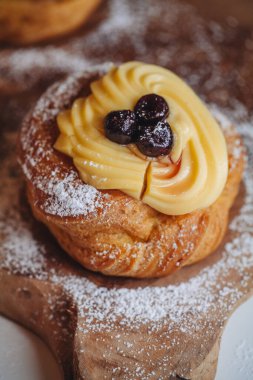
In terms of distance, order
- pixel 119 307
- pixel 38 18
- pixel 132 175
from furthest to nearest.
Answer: pixel 38 18 → pixel 119 307 → pixel 132 175

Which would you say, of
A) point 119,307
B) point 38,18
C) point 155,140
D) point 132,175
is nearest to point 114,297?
point 119,307

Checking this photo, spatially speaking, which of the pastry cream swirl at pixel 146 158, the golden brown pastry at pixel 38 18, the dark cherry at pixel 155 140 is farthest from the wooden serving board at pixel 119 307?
the golden brown pastry at pixel 38 18

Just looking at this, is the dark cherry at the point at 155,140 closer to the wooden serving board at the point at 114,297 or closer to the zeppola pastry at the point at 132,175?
the zeppola pastry at the point at 132,175

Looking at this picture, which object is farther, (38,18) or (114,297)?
(38,18)

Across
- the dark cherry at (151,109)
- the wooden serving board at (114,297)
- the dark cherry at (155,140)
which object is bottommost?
the wooden serving board at (114,297)

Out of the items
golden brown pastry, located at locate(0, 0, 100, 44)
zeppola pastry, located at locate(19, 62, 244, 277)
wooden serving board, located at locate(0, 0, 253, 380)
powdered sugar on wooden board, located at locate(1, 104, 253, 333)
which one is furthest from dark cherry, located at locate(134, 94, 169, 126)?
golden brown pastry, located at locate(0, 0, 100, 44)

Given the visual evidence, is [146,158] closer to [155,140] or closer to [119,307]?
[155,140]

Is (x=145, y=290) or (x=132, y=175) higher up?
(x=132, y=175)

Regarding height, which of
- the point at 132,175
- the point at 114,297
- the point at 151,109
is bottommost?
the point at 114,297

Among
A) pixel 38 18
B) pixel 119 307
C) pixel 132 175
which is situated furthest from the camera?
pixel 38 18
